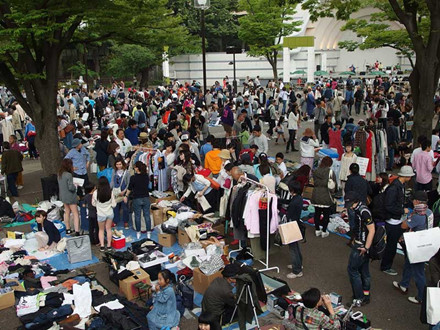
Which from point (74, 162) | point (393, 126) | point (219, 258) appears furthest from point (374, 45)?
point (219, 258)

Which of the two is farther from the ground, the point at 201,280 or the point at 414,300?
the point at 201,280

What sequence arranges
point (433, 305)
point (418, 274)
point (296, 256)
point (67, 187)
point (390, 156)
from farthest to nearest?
point (390, 156)
point (67, 187)
point (296, 256)
point (418, 274)
point (433, 305)

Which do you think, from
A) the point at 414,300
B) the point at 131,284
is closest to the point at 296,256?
the point at 414,300

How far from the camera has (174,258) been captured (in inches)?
356

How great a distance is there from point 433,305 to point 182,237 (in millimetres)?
5160

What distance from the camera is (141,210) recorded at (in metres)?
10.4

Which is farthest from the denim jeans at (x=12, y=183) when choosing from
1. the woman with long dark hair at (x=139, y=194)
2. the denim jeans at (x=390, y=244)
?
the denim jeans at (x=390, y=244)

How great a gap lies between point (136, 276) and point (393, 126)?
395 inches

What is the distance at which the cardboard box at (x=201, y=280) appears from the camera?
7641 millimetres

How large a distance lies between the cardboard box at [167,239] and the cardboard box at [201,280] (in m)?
1.99

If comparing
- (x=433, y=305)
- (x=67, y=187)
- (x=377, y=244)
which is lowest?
(x=433, y=305)

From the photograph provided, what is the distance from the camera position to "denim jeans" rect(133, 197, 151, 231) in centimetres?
1013

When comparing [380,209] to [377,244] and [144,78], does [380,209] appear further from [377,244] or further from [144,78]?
[144,78]

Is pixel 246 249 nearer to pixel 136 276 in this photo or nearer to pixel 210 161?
pixel 136 276
